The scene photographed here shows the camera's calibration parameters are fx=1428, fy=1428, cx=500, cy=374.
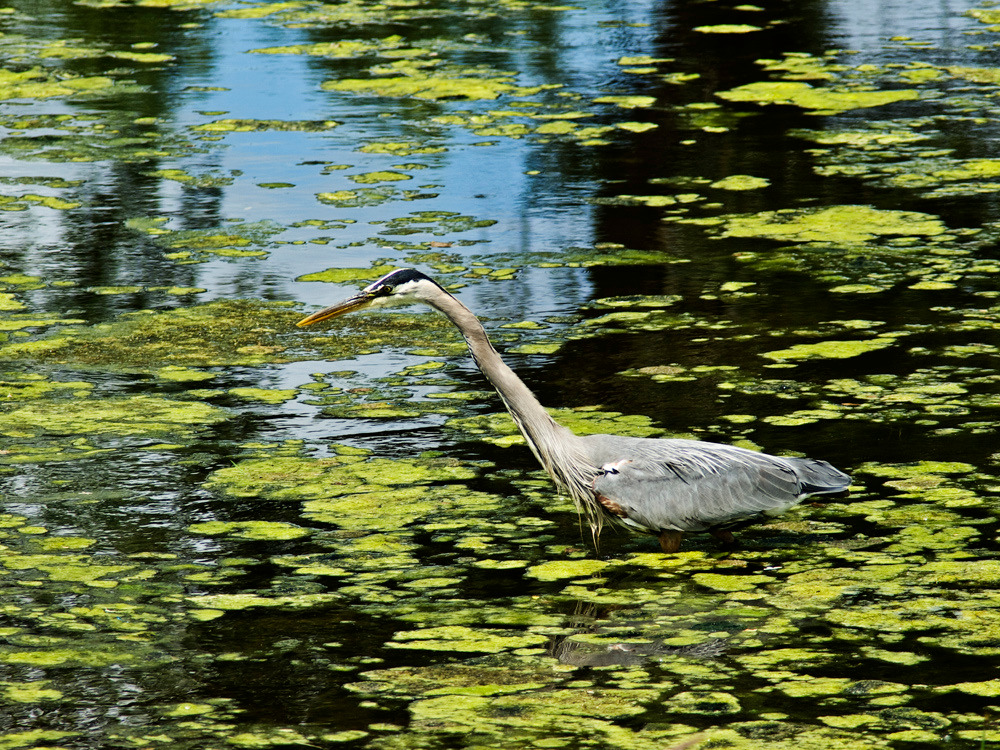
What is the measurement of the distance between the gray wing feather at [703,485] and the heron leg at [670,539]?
0.05 meters

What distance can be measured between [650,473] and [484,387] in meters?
1.93

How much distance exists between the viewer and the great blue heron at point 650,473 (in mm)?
4910

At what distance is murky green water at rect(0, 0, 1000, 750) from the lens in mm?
4090

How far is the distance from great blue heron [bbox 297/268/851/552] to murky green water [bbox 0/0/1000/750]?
176 mm

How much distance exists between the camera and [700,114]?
37.4 ft

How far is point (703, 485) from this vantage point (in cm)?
490

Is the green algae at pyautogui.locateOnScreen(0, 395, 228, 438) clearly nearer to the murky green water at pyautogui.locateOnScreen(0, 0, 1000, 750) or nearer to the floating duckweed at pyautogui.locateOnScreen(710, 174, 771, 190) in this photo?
the murky green water at pyautogui.locateOnScreen(0, 0, 1000, 750)

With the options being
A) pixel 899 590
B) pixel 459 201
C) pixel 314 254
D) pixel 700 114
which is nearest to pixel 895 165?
pixel 700 114

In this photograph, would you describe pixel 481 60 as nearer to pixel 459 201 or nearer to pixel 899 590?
pixel 459 201

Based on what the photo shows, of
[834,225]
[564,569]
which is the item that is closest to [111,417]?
[564,569]

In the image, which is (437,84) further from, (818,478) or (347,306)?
(818,478)

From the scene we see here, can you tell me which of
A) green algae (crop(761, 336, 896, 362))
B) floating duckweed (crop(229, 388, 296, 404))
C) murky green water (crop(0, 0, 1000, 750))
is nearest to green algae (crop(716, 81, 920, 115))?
murky green water (crop(0, 0, 1000, 750))

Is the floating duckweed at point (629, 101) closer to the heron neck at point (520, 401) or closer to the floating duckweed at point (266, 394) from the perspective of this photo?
the floating duckweed at point (266, 394)

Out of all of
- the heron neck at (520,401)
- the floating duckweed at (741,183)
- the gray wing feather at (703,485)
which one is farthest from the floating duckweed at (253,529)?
the floating duckweed at (741,183)
